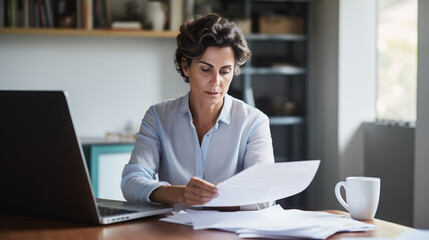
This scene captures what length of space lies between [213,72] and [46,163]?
0.70m

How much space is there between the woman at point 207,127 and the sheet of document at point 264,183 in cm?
36

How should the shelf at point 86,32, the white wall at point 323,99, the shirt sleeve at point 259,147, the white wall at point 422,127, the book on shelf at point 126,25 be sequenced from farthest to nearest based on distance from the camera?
the white wall at point 323,99 < the book on shelf at point 126,25 < the shelf at point 86,32 < the white wall at point 422,127 < the shirt sleeve at point 259,147

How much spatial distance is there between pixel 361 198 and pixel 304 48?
3519 mm

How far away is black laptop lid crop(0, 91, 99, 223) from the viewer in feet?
3.99

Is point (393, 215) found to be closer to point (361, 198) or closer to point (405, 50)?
point (405, 50)

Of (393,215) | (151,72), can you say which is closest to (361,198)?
(393,215)

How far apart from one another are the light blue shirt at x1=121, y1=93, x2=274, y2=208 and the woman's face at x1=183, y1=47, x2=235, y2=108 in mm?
92

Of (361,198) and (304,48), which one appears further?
(304,48)

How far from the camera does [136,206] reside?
1487 mm

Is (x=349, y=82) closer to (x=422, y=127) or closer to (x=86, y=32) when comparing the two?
(x=422, y=127)

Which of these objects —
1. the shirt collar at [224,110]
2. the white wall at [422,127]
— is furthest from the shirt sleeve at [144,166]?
the white wall at [422,127]

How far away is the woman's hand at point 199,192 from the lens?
131 cm

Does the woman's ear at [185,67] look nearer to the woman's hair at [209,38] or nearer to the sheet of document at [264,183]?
the woman's hair at [209,38]

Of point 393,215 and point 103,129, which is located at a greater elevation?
point 103,129
